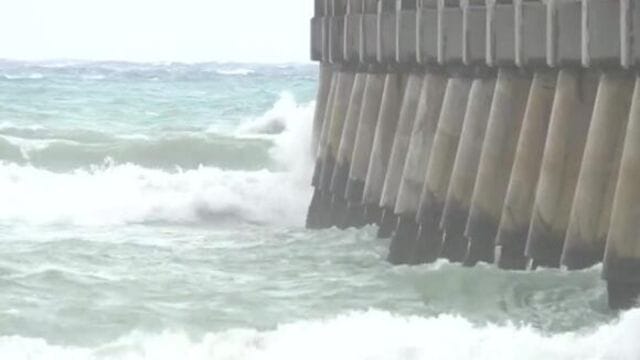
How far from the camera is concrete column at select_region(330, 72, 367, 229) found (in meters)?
19.8

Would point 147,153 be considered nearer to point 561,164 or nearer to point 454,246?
point 454,246

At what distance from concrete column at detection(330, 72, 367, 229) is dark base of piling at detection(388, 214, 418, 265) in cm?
302

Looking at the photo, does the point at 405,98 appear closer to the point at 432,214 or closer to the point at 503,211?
the point at 432,214

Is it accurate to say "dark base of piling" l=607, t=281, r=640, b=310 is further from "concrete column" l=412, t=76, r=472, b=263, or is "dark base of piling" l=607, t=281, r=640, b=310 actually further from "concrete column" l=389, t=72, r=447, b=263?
"concrete column" l=389, t=72, r=447, b=263

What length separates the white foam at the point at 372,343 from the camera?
39.1 feet

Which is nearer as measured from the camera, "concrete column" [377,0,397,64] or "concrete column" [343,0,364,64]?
"concrete column" [377,0,397,64]

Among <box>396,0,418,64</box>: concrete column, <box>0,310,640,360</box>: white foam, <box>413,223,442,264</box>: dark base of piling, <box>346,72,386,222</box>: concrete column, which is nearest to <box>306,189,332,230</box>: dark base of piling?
<box>346,72,386,222</box>: concrete column

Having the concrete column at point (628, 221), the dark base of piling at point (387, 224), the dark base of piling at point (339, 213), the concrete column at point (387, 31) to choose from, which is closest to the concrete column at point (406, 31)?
the concrete column at point (387, 31)

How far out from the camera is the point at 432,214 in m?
16.0

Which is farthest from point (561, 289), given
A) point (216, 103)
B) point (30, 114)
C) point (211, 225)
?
point (216, 103)

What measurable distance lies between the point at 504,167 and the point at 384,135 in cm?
371

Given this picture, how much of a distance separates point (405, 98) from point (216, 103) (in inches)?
2083

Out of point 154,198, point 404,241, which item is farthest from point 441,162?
point 154,198

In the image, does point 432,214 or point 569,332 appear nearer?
point 569,332
